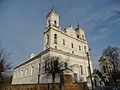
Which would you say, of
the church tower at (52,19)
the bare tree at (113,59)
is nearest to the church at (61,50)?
the church tower at (52,19)

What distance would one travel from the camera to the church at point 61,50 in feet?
130

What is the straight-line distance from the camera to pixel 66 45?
43.7m

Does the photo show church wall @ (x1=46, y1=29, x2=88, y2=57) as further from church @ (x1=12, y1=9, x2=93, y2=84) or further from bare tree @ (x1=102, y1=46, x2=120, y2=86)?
bare tree @ (x1=102, y1=46, x2=120, y2=86)

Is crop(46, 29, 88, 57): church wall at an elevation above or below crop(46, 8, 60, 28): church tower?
below

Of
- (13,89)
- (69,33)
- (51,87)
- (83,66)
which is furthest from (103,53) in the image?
(13,89)

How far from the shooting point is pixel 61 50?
1586 inches

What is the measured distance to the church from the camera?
130 ft

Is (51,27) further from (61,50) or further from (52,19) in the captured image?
(61,50)

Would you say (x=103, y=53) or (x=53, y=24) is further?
(x=53, y=24)

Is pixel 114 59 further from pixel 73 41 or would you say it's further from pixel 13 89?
pixel 13 89

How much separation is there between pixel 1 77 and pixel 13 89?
233cm

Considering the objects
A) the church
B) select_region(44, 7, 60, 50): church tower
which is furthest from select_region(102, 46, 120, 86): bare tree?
select_region(44, 7, 60, 50): church tower

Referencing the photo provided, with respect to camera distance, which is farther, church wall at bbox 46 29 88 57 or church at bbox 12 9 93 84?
church wall at bbox 46 29 88 57

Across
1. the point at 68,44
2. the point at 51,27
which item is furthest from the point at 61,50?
the point at 51,27
